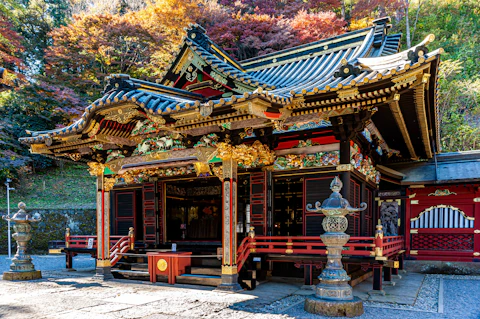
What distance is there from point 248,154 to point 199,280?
10.8 ft

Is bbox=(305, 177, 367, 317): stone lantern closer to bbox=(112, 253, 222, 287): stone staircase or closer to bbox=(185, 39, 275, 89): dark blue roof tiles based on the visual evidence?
bbox=(112, 253, 222, 287): stone staircase

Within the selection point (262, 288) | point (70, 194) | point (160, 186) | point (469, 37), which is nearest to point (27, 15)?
point (70, 194)

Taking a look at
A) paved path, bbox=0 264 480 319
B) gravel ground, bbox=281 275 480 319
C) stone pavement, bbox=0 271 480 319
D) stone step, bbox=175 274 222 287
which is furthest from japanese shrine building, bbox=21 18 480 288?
gravel ground, bbox=281 275 480 319

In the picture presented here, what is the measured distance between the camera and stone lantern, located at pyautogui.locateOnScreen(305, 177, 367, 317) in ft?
20.2

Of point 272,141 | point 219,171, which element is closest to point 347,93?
point 272,141

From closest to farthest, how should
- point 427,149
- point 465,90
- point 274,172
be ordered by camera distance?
point 274,172, point 427,149, point 465,90

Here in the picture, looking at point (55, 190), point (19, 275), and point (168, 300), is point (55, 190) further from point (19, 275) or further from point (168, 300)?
point (168, 300)

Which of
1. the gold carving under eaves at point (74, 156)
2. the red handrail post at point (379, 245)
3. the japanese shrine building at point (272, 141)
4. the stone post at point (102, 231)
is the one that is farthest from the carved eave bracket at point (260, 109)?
the gold carving under eaves at point (74, 156)

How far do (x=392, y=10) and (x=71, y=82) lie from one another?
76.6 ft

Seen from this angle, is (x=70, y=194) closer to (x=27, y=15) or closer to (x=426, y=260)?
(x=27, y=15)

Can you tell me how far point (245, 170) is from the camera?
10.0 meters

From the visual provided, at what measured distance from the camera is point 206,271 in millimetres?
9406

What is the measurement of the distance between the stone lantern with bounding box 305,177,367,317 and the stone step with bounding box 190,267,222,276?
3.25 meters

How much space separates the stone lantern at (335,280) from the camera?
6156 millimetres
